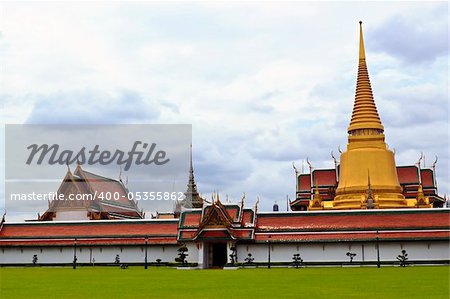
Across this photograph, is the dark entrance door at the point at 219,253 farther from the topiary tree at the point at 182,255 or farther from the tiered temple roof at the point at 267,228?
the topiary tree at the point at 182,255

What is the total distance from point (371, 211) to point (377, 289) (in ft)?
79.8

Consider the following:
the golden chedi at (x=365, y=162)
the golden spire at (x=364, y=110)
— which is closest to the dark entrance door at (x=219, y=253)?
the golden chedi at (x=365, y=162)

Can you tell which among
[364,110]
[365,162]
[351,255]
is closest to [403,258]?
[351,255]

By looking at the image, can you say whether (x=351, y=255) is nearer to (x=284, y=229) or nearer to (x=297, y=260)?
(x=297, y=260)

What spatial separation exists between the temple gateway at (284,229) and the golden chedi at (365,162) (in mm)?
85

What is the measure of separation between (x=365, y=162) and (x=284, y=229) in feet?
44.2

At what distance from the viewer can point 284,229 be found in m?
43.1

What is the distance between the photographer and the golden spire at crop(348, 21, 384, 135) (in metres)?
54.0

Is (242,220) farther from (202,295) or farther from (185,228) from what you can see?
(202,295)

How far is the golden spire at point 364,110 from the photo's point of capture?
2127 inches

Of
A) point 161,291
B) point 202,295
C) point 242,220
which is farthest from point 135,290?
point 242,220

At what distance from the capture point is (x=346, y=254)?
136ft

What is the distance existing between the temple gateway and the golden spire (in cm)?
9

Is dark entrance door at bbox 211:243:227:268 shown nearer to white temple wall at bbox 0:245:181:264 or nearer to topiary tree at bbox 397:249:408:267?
white temple wall at bbox 0:245:181:264
